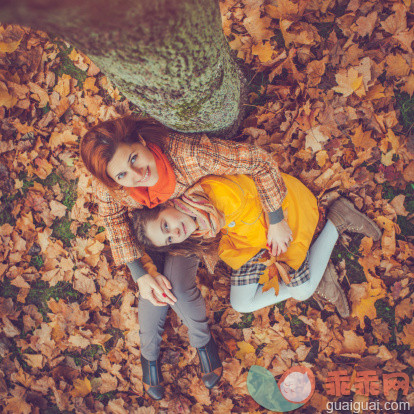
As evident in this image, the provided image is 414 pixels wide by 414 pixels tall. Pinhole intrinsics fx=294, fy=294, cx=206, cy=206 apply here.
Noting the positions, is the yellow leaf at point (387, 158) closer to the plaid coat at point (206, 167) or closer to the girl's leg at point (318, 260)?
the girl's leg at point (318, 260)

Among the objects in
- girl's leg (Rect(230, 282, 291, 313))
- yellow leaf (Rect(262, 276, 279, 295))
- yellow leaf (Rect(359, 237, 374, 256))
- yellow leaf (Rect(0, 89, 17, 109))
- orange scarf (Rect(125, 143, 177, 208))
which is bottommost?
girl's leg (Rect(230, 282, 291, 313))

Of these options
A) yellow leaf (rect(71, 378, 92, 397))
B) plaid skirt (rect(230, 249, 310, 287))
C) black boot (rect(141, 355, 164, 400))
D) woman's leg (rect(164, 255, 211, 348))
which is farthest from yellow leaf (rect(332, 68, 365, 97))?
yellow leaf (rect(71, 378, 92, 397))

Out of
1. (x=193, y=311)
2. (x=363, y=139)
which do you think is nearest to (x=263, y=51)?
(x=363, y=139)

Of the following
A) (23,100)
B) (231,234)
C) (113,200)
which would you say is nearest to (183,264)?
(231,234)

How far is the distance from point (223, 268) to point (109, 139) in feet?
5.45

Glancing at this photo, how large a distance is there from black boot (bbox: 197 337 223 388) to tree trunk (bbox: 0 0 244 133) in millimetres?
1955

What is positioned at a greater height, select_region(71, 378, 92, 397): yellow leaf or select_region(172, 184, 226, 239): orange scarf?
select_region(172, 184, 226, 239): orange scarf

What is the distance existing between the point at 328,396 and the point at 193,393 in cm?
120

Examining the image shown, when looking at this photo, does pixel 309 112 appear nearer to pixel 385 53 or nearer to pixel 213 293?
pixel 385 53

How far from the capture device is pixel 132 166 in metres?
1.73

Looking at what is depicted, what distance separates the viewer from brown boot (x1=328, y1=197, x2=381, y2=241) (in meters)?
2.46

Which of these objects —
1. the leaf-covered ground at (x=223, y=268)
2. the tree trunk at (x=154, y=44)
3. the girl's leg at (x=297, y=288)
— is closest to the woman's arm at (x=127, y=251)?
the leaf-covered ground at (x=223, y=268)

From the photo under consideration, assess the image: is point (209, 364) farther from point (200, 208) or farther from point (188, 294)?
point (200, 208)

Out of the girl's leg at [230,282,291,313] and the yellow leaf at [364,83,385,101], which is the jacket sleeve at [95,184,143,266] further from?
the yellow leaf at [364,83,385,101]
